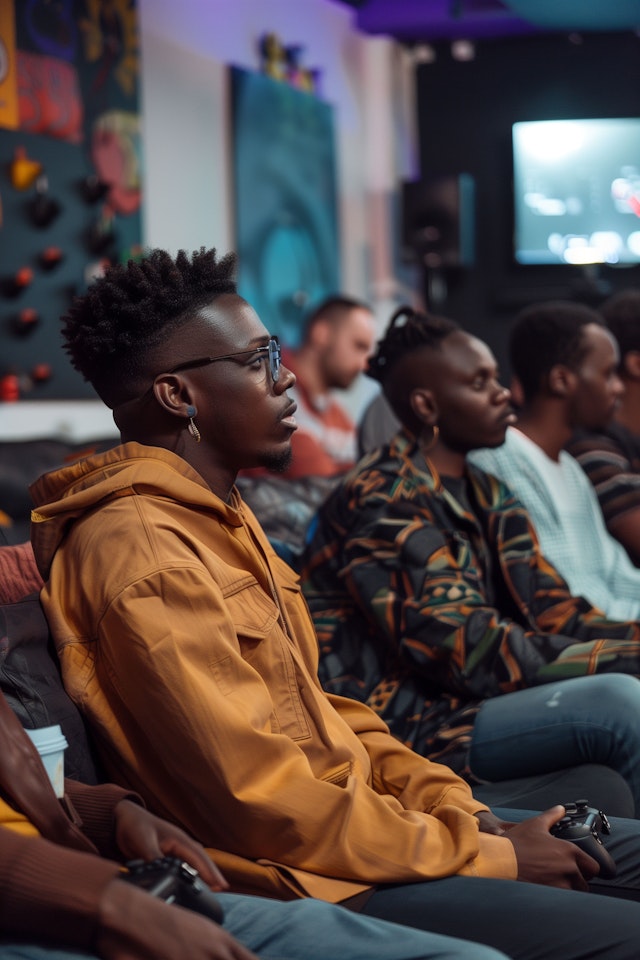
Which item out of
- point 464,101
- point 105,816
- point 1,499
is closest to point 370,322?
point 464,101

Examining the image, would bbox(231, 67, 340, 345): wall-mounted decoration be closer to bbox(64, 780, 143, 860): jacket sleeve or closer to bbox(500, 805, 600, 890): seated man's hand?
bbox(500, 805, 600, 890): seated man's hand

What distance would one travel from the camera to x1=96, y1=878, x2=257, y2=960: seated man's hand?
3.73ft

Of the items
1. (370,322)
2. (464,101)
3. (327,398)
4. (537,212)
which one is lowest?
(327,398)

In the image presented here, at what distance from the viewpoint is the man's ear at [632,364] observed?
14.5 feet

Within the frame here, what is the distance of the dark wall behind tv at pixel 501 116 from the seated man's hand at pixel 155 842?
6681 mm

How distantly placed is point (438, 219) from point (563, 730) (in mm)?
5684

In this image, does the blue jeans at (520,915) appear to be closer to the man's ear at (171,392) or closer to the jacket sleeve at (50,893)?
the jacket sleeve at (50,893)

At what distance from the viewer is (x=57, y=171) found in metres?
4.67

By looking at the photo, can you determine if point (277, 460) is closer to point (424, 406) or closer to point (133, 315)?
point (133, 315)

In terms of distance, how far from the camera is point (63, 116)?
4.69 meters

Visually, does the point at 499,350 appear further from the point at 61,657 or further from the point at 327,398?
the point at 61,657

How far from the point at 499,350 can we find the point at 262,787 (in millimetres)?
6688

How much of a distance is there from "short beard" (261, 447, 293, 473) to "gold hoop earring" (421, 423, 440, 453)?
0.97m

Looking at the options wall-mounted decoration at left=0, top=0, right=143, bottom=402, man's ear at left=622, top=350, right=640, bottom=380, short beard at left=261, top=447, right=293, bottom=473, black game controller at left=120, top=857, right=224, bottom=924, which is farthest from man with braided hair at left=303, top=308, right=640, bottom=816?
wall-mounted decoration at left=0, top=0, right=143, bottom=402
